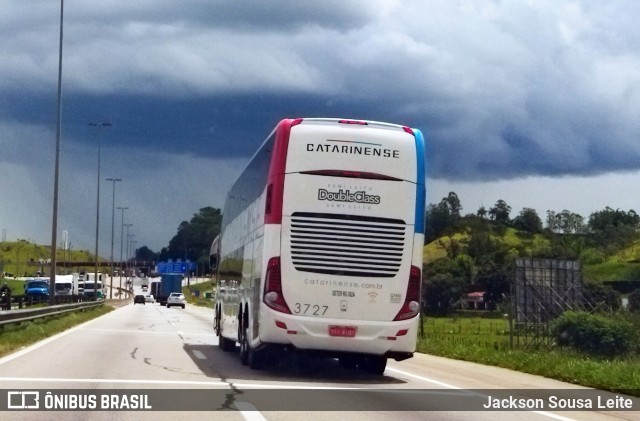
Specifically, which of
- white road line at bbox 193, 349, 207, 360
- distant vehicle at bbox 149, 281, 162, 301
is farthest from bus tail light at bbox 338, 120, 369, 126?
distant vehicle at bbox 149, 281, 162, 301

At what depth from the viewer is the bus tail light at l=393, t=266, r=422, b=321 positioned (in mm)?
17156

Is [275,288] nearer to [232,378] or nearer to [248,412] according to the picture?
[232,378]

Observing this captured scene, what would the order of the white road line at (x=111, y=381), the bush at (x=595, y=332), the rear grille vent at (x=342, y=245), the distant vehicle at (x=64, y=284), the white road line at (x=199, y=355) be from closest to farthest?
1. the white road line at (x=111, y=381)
2. the rear grille vent at (x=342, y=245)
3. the white road line at (x=199, y=355)
4. the bush at (x=595, y=332)
5. the distant vehicle at (x=64, y=284)

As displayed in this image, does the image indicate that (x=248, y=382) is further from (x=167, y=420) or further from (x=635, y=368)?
(x=635, y=368)

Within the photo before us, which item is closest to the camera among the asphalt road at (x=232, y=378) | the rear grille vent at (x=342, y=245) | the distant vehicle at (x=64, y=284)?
the asphalt road at (x=232, y=378)

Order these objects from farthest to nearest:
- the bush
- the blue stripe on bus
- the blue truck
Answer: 1. the blue truck
2. the bush
3. the blue stripe on bus

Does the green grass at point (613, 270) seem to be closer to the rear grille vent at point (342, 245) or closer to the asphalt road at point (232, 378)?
the asphalt road at point (232, 378)

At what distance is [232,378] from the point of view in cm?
1678

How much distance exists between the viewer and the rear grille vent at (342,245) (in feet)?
55.6

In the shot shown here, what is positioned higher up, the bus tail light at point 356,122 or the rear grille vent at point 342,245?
the bus tail light at point 356,122

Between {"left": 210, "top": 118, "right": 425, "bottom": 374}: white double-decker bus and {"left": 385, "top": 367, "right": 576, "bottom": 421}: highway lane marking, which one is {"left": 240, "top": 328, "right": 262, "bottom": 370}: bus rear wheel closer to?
{"left": 210, "top": 118, "right": 425, "bottom": 374}: white double-decker bus

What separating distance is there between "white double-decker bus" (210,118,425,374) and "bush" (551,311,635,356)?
77.9 feet

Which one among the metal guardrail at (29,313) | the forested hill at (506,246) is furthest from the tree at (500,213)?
the metal guardrail at (29,313)

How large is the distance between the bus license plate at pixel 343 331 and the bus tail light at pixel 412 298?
0.79m
